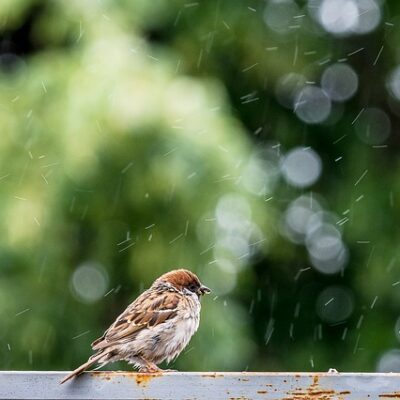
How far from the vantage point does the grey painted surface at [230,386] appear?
8.46 feet

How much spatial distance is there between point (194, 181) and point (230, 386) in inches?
135

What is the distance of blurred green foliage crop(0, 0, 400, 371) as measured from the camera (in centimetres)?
586

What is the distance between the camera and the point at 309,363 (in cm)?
824

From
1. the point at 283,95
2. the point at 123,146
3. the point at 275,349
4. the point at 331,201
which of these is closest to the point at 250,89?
the point at 283,95

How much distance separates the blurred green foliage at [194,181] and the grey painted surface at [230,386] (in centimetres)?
311

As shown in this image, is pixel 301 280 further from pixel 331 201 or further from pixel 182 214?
pixel 182 214

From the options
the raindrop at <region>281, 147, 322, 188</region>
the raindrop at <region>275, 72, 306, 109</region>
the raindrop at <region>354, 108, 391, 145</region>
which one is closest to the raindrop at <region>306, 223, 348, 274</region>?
the raindrop at <region>281, 147, 322, 188</region>

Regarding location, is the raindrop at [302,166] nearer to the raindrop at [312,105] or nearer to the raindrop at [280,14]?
the raindrop at [312,105]

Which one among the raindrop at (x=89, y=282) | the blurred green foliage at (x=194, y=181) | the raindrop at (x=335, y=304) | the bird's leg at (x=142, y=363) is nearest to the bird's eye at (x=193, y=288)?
the bird's leg at (x=142, y=363)

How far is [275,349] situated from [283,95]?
1927 mm

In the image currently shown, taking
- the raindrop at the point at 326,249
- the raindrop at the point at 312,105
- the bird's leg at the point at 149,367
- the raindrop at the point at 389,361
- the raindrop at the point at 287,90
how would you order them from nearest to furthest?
the bird's leg at the point at 149,367 < the raindrop at the point at 389,361 < the raindrop at the point at 326,249 < the raindrop at the point at 287,90 < the raindrop at the point at 312,105

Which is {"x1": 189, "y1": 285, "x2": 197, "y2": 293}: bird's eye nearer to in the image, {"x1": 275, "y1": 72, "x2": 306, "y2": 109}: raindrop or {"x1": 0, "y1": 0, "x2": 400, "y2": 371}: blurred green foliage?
{"x1": 0, "y1": 0, "x2": 400, "y2": 371}: blurred green foliage

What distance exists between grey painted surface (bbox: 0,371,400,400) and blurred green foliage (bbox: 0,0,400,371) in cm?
311

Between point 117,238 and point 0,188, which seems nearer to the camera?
point 0,188
